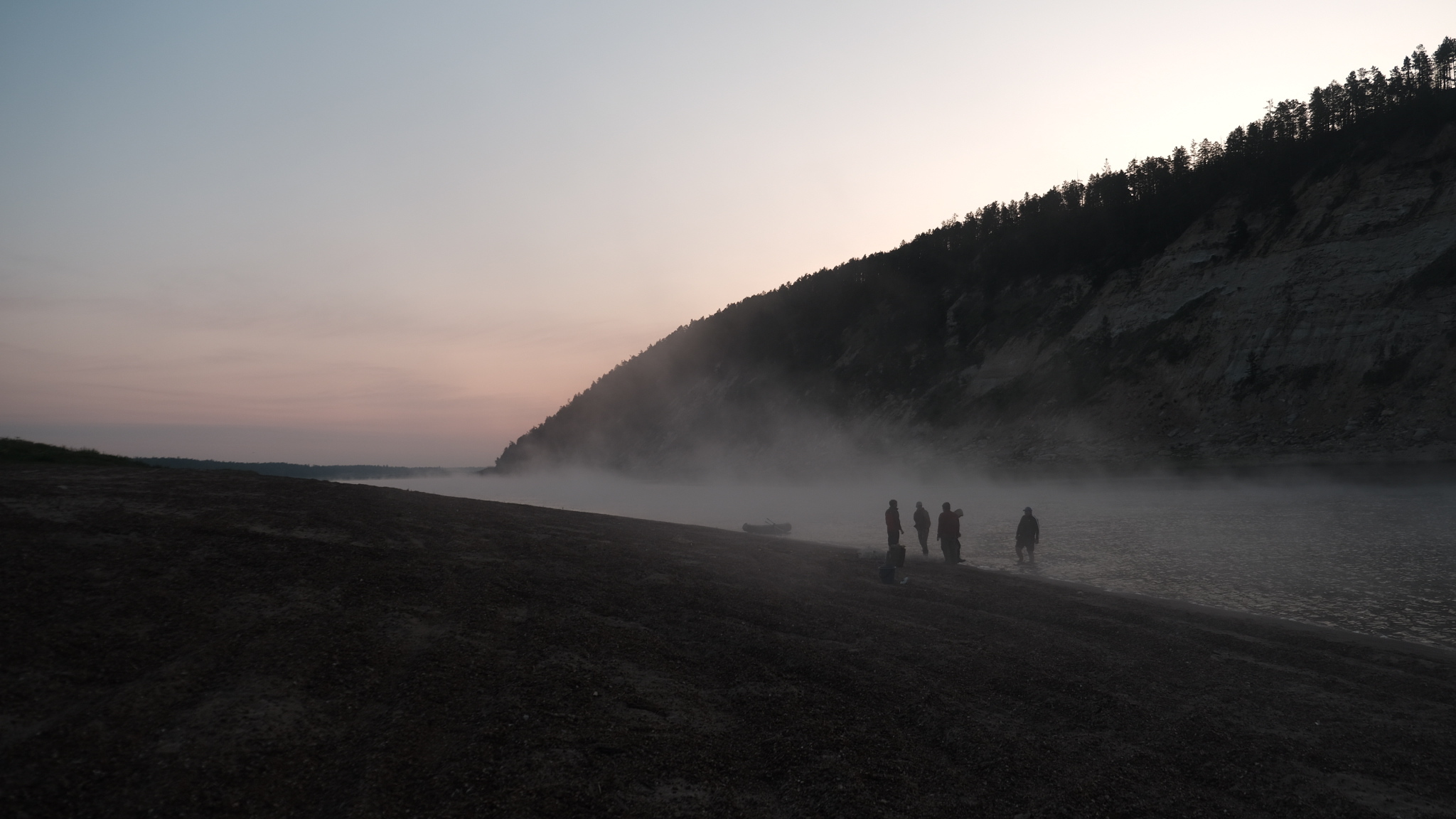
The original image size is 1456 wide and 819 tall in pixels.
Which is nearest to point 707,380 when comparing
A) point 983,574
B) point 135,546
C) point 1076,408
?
point 1076,408

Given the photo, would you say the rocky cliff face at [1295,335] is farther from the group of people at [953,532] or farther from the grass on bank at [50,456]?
the grass on bank at [50,456]

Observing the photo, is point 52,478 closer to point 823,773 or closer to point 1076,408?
point 823,773

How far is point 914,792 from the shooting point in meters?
7.36

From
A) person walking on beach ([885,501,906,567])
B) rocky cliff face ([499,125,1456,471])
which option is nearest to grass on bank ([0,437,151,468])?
person walking on beach ([885,501,906,567])

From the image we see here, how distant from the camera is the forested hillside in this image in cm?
4975

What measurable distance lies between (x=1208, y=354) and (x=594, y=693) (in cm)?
6345

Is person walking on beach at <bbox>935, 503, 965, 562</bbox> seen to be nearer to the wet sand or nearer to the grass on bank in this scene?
the wet sand

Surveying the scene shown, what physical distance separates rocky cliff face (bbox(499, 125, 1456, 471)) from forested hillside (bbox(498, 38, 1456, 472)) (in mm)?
168

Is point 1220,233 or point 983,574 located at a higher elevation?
point 1220,233

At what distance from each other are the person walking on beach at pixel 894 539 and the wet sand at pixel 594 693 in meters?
4.99

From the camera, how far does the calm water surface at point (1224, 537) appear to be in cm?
1741

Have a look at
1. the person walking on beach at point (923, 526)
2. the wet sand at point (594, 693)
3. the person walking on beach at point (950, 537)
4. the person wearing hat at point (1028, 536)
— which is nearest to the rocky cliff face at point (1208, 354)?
the person wearing hat at point (1028, 536)

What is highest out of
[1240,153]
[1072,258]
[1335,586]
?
[1240,153]

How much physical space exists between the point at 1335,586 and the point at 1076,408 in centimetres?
4942
